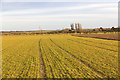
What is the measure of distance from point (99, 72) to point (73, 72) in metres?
2.67

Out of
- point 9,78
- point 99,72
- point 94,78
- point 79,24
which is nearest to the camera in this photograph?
point 94,78

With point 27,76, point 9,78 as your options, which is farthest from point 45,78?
point 9,78

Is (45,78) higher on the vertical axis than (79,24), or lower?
lower

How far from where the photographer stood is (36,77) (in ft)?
34.4

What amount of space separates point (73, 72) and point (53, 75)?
2.15 metres

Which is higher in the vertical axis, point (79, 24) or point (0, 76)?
point (79, 24)

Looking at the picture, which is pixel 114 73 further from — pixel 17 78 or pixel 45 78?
pixel 17 78

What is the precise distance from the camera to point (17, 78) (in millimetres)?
10461

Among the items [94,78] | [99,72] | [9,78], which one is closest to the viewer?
[94,78]

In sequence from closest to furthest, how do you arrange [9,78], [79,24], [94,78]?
[94,78], [9,78], [79,24]

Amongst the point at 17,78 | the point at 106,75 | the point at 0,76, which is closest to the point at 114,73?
the point at 106,75

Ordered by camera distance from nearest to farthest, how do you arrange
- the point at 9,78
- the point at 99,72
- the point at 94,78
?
the point at 94,78 → the point at 9,78 → the point at 99,72

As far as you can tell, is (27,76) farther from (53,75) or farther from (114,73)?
(114,73)

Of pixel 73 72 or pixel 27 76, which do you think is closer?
pixel 27 76
